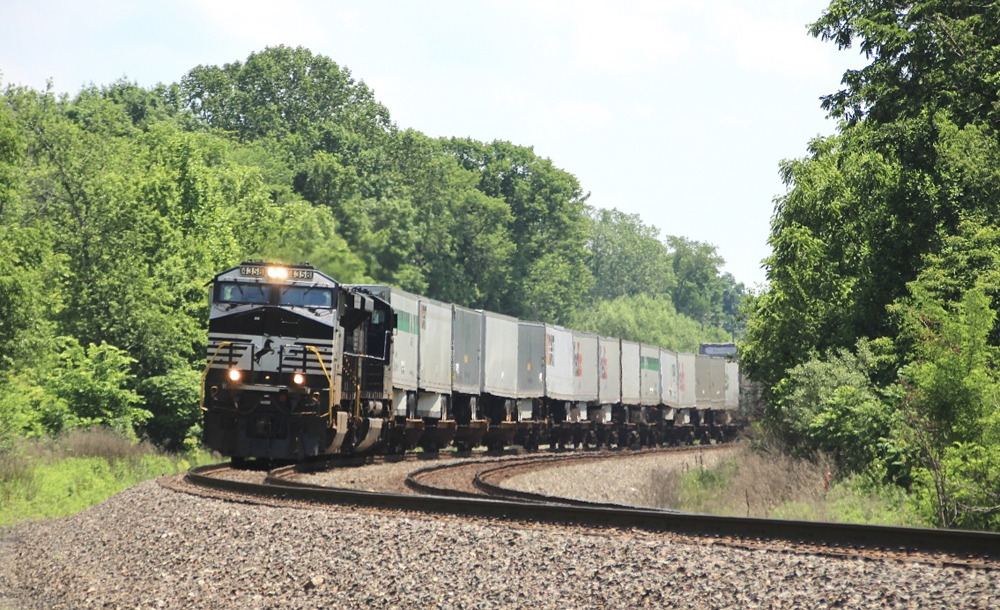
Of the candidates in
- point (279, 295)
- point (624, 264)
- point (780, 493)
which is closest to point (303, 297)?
point (279, 295)

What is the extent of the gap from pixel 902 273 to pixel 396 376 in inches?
440

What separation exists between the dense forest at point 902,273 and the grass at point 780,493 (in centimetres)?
45

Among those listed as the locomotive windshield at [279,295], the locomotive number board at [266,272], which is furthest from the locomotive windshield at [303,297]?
the locomotive number board at [266,272]

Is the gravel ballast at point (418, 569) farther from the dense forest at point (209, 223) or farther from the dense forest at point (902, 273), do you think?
the dense forest at point (209, 223)

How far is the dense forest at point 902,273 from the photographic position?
49.9ft

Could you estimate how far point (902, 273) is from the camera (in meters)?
23.9

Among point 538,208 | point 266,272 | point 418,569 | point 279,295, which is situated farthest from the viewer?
point 538,208

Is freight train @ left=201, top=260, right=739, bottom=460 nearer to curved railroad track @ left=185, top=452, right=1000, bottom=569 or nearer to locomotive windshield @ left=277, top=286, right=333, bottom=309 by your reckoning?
locomotive windshield @ left=277, top=286, right=333, bottom=309

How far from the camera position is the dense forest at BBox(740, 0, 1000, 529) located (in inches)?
598

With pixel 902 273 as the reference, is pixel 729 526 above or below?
below

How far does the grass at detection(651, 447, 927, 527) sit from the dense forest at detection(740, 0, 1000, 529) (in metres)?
0.45

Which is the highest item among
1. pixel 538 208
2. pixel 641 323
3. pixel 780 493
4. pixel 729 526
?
pixel 538 208

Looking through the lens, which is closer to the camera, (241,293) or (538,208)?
(241,293)

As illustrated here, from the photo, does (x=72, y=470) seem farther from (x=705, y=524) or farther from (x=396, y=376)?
(x=705, y=524)
